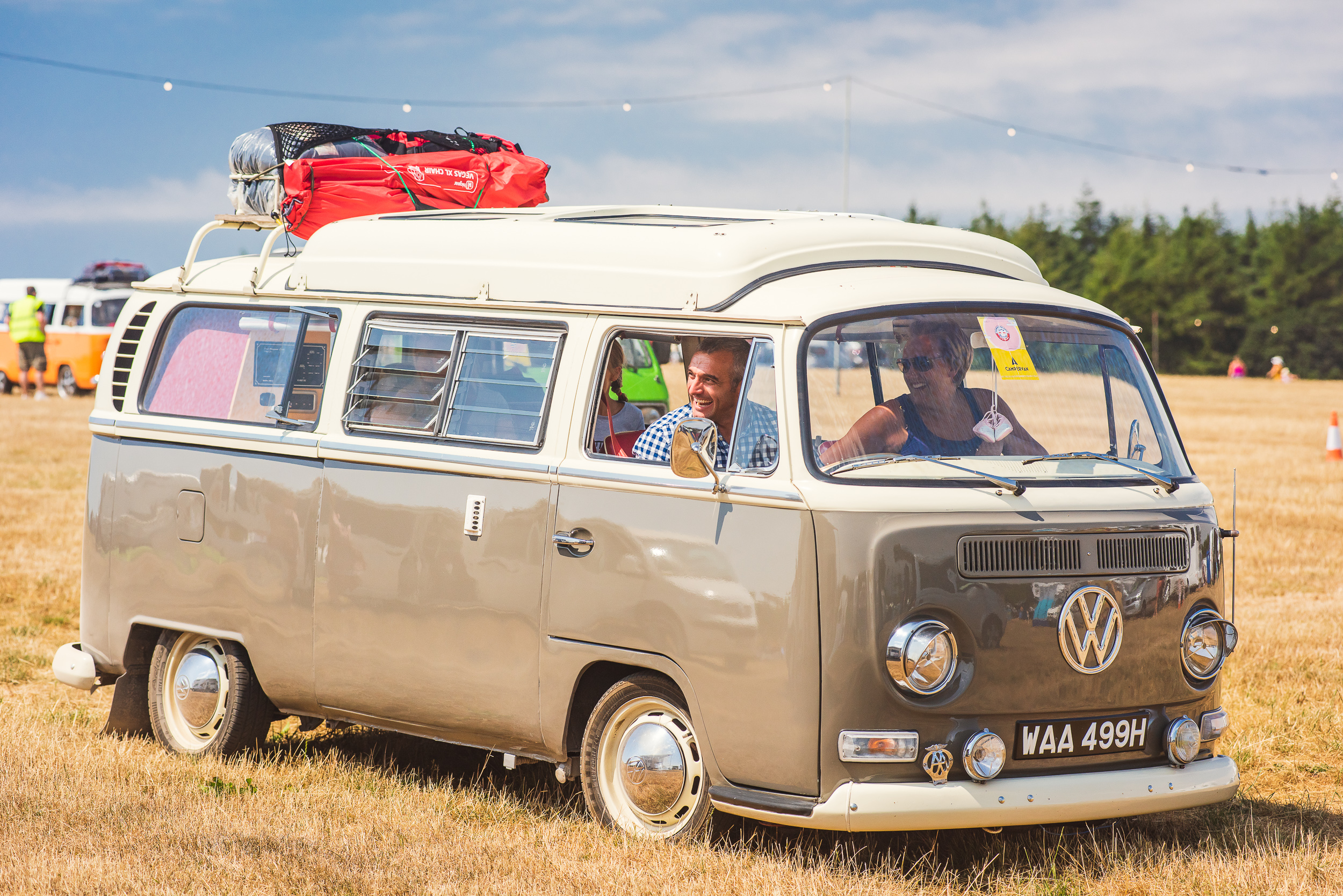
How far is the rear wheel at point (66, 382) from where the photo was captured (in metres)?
34.8

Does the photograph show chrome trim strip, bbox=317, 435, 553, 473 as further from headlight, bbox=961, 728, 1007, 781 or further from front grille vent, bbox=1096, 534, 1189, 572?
front grille vent, bbox=1096, 534, 1189, 572

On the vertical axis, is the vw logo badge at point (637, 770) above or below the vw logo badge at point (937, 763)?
below

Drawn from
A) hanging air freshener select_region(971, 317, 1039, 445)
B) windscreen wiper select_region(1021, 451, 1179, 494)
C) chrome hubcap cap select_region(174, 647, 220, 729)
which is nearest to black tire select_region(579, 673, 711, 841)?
hanging air freshener select_region(971, 317, 1039, 445)

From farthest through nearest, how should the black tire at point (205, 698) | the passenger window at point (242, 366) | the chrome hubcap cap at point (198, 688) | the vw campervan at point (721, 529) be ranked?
the chrome hubcap cap at point (198, 688) → the black tire at point (205, 698) → the passenger window at point (242, 366) → the vw campervan at point (721, 529)

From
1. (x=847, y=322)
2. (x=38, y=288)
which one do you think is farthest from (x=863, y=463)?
(x=38, y=288)

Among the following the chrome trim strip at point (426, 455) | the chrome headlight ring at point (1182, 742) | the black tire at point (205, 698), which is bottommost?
the black tire at point (205, 698)

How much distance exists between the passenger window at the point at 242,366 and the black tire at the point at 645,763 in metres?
1.98

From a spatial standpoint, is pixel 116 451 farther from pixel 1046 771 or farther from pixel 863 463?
pixel 1046 771

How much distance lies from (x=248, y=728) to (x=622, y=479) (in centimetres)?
254

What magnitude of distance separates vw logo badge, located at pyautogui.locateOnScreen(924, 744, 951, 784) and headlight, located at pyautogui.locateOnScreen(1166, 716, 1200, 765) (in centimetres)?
95

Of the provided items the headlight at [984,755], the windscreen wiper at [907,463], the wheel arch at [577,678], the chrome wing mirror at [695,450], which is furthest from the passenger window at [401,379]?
the headlight at [984,755]

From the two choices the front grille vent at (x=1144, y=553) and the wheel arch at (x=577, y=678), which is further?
the wheel arch at (x=577, y=678)

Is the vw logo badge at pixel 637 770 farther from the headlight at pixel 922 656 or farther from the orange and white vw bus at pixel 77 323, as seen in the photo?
the orange and white vw bus at pixel 77 323

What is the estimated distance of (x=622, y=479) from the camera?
218 inches
